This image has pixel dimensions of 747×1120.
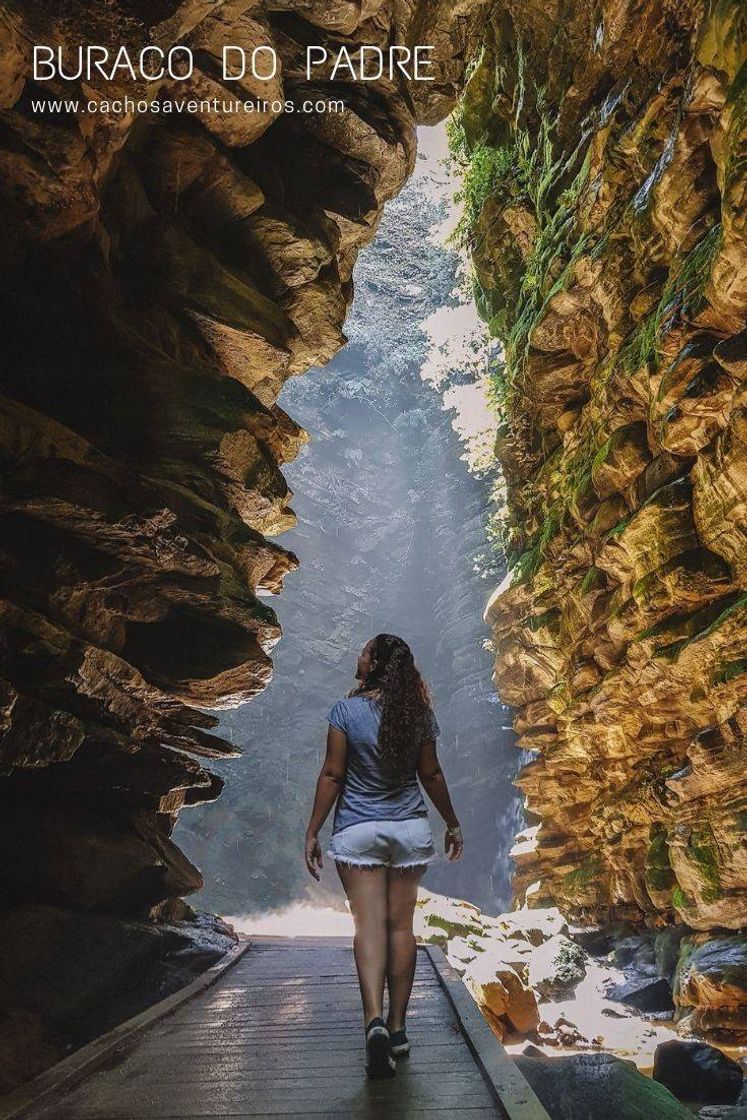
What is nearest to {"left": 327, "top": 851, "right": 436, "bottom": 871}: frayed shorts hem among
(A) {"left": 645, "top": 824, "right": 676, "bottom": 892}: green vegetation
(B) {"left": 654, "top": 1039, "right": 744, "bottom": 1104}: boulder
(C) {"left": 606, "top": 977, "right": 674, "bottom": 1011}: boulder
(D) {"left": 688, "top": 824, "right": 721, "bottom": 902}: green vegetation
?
(B) {"left": 654, "top": 1039, "right": 744, "bottom": 1104}: boulder

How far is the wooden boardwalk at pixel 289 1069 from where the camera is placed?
262cm

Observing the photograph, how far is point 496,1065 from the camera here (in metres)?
2.92

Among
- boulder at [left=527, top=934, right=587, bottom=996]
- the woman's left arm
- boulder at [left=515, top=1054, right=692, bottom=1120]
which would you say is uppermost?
the woman's left arm

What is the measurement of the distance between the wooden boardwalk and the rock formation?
6.08 feet

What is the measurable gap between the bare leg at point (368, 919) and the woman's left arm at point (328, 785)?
10.7 inches

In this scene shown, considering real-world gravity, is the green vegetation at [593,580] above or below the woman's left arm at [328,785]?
above

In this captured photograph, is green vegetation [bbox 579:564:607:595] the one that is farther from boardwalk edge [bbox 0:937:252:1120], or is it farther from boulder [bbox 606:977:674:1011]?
boardwalk edge [bbox 0:937:252:1120]

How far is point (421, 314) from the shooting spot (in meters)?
45.1

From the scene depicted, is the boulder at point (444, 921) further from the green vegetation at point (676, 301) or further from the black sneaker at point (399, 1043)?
the green vegetation at point (676, 301)

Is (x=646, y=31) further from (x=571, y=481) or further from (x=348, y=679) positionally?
(x=348, y=679)

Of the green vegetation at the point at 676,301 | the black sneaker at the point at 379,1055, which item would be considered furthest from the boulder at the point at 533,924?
the black sneaker at the point at 379,1055

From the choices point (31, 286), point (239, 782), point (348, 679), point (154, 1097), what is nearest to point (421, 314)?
point (348, 679)

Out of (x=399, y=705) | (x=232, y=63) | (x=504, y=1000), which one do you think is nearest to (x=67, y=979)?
(x=399, y=705)

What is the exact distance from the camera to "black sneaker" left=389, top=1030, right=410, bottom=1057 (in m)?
3.12
